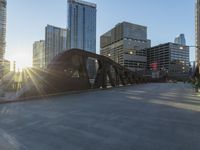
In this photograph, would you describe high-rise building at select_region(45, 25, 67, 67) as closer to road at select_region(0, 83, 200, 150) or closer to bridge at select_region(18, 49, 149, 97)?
bridge at select_region(18, 49, 149, 97)

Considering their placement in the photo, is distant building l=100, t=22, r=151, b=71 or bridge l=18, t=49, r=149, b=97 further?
distant building l=100, t=22, r=151, b=71

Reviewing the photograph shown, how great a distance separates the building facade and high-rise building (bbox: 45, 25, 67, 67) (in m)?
45.2

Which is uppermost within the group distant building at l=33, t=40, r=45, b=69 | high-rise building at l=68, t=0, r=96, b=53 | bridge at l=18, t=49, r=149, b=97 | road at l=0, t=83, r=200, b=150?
high-rise building at l=68, t=0, r=96, b=53

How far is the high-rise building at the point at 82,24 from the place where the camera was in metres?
104

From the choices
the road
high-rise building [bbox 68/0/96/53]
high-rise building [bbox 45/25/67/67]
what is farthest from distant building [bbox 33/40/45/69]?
the road

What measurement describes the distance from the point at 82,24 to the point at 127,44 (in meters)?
27.2

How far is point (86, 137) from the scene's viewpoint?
17.0 ft

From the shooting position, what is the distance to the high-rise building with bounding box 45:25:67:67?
86.4 m

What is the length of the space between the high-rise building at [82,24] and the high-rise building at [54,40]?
8.47m

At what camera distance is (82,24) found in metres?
Answer: 109

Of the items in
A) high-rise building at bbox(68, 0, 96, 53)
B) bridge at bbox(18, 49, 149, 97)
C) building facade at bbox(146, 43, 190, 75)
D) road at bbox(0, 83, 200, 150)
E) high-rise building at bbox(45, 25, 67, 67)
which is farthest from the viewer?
building facade at bbox(146, 43, 190, 75)

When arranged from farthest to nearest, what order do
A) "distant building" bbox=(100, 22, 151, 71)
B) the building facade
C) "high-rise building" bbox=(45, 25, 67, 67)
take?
the building facade
"distant building" bbox=(100, 22, 151, 71)
"high-rise building" bbox=(45, 25, 67, 67)

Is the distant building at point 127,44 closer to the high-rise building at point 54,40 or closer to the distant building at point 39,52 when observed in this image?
the high-rise building at point 54,40

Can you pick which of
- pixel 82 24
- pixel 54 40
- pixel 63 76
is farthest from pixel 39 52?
pixel 63 76
